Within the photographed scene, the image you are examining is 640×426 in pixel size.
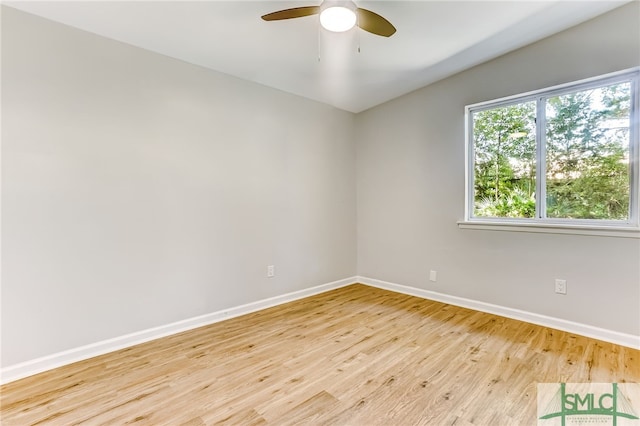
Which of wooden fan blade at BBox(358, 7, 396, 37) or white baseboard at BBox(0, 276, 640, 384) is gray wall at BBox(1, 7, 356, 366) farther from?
wooden fan blade at BBox(358, 7, 396, 37)

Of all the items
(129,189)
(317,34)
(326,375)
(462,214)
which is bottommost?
(326,375)

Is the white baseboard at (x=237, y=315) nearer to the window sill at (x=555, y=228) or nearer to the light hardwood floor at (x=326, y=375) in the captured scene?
the light hardwood floor at (x=326, y=375)

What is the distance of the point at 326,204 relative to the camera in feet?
12.8

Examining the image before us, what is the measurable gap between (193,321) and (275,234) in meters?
1.17

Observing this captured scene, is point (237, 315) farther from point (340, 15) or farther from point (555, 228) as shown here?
point (555, 228)

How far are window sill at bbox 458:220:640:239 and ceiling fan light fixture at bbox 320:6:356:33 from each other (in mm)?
2328

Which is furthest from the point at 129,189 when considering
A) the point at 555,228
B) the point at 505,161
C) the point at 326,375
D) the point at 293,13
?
the point at 555,228

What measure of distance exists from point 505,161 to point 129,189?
3451 millimetres

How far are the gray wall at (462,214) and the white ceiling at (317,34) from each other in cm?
22

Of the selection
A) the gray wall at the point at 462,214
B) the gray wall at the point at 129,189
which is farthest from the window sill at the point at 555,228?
the gray wall at the point at 129,189

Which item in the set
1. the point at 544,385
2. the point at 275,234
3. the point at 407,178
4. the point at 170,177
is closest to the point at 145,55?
the point at 170,177

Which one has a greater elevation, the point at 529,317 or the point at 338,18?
the point at 338,18

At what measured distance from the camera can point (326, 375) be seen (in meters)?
1.96

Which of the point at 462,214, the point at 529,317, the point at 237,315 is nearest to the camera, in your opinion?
the point at 529,317
